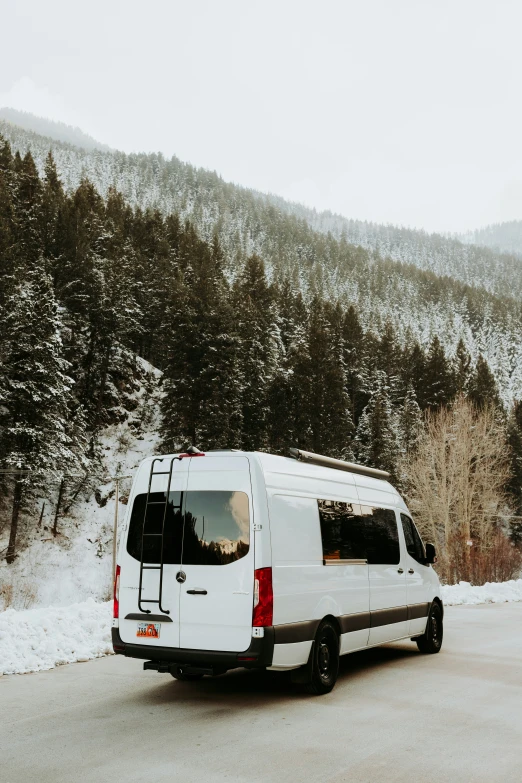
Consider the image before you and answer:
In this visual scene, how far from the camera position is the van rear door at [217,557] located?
6882 millimetres

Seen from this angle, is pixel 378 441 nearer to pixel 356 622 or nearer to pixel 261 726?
pixel 356 622

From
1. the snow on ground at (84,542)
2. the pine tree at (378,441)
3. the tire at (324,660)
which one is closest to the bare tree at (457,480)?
the pine tree at (378,441)

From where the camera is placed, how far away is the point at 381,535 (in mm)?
9703

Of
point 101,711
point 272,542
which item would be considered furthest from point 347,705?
point 101,711

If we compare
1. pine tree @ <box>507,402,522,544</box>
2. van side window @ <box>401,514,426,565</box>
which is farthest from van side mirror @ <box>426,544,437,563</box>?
pine tree @ <box>507,402,522,544</box>

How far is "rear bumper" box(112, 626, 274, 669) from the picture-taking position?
6742 millimetres

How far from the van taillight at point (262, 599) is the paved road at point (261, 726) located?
35.2 inches

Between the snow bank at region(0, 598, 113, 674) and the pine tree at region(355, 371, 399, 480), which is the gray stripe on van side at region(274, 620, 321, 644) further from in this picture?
the pine tree at region(355, 371, 399, 480)

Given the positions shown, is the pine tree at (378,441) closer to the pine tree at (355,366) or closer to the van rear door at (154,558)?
the pine tree at (355,366)

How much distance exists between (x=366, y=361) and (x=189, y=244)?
944 inches

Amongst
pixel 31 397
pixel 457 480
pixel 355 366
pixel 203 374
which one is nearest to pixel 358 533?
pixel 31 397

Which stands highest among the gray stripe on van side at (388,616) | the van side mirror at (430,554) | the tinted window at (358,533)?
the tinted window at (358,533)

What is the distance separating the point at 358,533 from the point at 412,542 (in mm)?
2073

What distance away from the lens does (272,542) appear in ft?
23.2
